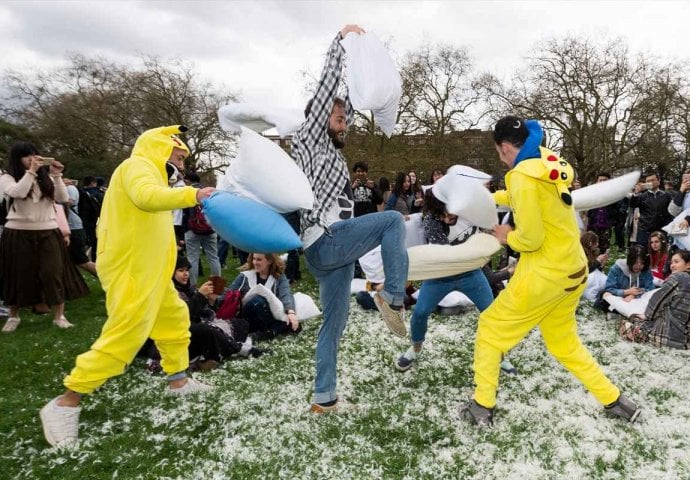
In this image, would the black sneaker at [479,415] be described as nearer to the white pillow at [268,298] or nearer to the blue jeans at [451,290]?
the blue jeans at [451,290]

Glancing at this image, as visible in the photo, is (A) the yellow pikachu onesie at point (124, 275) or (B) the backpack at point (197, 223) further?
(B) the backpack at point (197, 223)

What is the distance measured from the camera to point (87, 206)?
9719mm

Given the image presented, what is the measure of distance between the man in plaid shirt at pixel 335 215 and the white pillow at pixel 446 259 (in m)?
0.82

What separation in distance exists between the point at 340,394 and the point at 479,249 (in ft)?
5.29

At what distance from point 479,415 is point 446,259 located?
1.20m

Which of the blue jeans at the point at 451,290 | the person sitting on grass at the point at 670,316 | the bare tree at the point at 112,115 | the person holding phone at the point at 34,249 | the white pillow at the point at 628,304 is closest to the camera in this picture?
the blue jeans at the point at 451,290

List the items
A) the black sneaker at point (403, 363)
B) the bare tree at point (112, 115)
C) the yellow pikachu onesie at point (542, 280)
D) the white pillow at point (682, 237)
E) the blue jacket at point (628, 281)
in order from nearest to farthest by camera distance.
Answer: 1. the yellow pikachu onesie at point (542, 280)
2. the black sneaker at point (403, 363)
3. the blue jacket at point (628, 281)
4. the white pillow at point (682, 237)
5. the bare tree at point (112, 115)

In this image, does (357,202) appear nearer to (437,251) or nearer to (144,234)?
(437,251)

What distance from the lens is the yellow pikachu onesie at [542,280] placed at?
2945 mm

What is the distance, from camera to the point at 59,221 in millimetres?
6020

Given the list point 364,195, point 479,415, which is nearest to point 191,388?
point 479,415

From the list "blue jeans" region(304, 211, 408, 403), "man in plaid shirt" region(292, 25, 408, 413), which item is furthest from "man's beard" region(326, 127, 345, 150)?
"blue jeans" region(304, 211, 408, 403)

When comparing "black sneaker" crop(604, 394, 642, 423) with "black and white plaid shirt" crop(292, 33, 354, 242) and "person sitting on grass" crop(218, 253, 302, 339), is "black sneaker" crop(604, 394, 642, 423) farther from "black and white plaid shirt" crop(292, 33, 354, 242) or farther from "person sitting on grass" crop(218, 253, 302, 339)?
"person sitting on grass" crop(218, 253, 302, 339)

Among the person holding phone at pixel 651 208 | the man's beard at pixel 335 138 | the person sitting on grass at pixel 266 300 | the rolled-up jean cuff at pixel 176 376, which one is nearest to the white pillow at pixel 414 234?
the person sitting on grass at pixel 266 300
